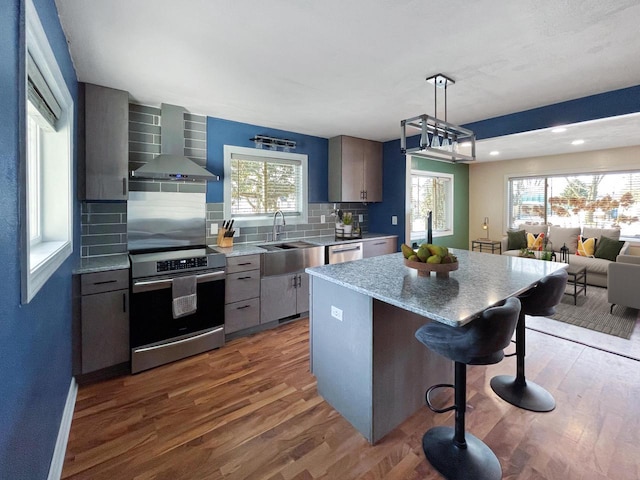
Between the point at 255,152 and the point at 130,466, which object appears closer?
the point at 130,466

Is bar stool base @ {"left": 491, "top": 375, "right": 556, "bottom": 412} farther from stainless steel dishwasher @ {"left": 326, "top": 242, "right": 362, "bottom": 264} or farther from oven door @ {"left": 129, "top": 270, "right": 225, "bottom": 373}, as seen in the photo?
oven door @ {"left": 129, "top": 270, "right": 225, "bottom": 373}

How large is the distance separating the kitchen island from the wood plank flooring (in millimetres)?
158

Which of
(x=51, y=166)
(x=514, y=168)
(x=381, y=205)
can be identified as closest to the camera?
(x=51, y=166)

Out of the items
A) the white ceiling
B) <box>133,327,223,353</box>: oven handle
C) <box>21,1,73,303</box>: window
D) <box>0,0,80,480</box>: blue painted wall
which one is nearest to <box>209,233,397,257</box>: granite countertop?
<box>133,327,223,353</box>: oven handle

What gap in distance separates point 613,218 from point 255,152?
6.37 m

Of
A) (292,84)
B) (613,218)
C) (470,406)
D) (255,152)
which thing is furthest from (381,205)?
(613,218)

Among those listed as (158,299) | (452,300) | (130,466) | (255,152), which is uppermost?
(255,152)

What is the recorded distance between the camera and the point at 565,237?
5.70 m

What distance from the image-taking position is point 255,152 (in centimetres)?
381

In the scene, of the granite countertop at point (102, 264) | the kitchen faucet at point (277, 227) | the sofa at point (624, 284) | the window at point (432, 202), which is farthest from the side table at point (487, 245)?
the granite countertop at point (102, 264)

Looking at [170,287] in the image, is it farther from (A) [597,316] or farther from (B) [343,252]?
(A) [597,316]

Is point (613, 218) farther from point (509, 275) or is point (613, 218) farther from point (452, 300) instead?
point (452, 300)

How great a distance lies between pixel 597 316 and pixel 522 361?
2.33m

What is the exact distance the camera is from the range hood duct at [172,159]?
2799 millimetres
